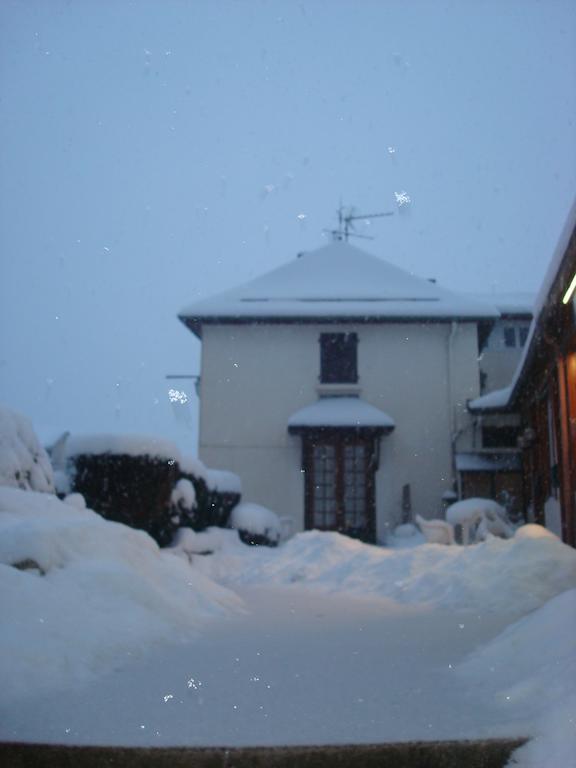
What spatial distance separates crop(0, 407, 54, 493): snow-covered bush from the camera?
5.48 meters

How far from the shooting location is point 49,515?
16.4 feet

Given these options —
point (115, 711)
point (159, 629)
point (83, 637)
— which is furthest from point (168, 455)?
point (115, 711)

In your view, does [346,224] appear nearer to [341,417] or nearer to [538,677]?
[341,417]

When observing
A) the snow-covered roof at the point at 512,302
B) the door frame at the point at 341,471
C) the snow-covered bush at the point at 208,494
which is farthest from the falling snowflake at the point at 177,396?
the snow-covered bush at the point at 208,494

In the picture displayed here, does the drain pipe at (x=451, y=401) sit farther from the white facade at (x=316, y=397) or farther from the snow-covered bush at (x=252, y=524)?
the snow-covered bush at (x=252, y=524)

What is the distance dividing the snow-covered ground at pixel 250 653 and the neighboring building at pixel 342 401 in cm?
1082

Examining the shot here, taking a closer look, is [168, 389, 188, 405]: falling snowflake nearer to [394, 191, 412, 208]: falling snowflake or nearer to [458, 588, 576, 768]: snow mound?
[394, 191, 412, 208]: falling snowflake

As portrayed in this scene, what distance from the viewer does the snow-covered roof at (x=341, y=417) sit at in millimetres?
16672

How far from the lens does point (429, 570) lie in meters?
7.27

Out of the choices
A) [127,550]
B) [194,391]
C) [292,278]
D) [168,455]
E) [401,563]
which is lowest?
[401,563]

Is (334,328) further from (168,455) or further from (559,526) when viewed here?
(168,455)

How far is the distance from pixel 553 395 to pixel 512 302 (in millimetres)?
12121

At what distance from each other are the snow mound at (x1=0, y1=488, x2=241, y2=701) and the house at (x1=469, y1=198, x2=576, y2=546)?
3.68m

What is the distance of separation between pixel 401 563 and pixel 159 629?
14.3ft
